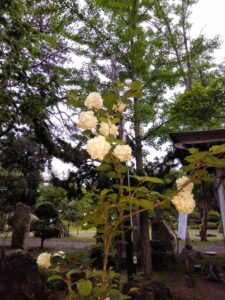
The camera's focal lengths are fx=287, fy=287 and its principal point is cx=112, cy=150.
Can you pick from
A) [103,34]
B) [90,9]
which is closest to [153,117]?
[103,34]

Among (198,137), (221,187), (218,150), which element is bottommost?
(218,150)

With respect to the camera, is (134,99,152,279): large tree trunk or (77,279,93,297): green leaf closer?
(77,279,93,297): green leaf

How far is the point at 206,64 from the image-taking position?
Answer: 15500mm

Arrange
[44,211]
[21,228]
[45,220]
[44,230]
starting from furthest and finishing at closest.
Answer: [44,211] → [45,220] → [44,230] → [21,228]

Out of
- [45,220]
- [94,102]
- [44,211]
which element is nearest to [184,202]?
[94,102]

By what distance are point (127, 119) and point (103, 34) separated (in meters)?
2.98

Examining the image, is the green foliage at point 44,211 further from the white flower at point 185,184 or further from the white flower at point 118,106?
the white flower at point 185,184

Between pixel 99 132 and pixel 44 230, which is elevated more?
pixel 99 132

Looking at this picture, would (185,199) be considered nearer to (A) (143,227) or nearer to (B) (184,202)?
(B) (184,202)

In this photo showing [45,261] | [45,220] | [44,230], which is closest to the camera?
[45,261]

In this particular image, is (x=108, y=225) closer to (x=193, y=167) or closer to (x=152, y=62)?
(x=193, y=167)

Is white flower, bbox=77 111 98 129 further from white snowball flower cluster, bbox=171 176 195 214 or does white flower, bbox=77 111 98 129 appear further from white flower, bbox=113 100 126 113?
white snowball flower cluster, bbox=171 176 195 214

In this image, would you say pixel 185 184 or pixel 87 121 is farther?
pixel 87 121

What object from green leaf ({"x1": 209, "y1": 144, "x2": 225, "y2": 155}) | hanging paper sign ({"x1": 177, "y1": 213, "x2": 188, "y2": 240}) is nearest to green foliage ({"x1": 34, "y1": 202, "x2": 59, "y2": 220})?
hanging paper sign ({"x1": 177, "y1": 213, "x2": 188, "y2": 240})
